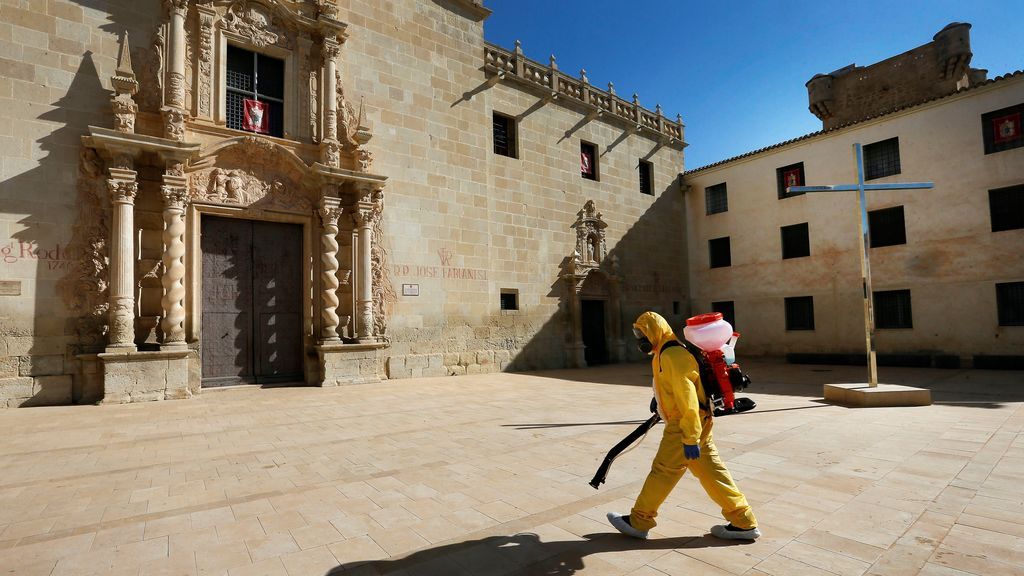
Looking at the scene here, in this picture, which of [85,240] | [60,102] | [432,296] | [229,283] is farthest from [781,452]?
[60,102]

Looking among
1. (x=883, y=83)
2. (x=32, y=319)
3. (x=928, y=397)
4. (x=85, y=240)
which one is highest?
(x=883, y=83)

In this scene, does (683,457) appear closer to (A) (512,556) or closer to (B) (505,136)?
(A) (512,556)

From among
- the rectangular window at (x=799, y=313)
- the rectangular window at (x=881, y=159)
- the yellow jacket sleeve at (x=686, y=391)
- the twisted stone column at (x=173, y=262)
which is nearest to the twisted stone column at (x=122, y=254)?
the twisted stone column at (x=173, y=262)

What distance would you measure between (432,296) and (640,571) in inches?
435

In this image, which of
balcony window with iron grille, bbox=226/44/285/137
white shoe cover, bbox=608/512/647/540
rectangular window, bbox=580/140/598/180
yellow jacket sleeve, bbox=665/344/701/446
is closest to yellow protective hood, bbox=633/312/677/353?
yellow jacket sleeve, bbox=665/344/701/446

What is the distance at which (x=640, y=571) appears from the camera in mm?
2674

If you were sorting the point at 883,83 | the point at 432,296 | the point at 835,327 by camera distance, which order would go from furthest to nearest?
the point at 883,83
the point at 835,327
the point at 432,296

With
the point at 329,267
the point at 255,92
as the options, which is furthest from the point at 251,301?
the point at 255,92

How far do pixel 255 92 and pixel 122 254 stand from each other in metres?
4.68

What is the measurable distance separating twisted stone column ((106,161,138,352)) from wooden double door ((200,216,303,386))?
1.41 meters

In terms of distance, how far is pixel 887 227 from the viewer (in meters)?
16.0

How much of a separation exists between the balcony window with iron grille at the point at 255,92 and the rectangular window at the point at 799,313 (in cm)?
1759

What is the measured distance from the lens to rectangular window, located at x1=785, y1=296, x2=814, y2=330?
17.7 metres

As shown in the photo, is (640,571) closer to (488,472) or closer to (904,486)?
(488,472)
